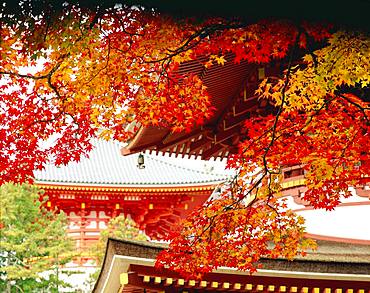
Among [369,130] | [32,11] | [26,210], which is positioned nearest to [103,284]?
[369,130]

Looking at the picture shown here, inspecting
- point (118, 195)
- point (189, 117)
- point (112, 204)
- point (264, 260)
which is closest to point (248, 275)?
point (264, 260)

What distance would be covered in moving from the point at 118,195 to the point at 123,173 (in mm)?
2021

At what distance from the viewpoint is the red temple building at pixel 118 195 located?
2534 centimetres

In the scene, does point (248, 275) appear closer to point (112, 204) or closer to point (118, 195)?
point (118, 195)

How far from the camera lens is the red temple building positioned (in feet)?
83.1

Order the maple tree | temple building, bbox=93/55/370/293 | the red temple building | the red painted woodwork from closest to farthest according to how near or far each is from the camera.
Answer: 1. the maple tree
2. temple building, bbox=93/55/370/293
3. the red temple building
4. the red painted woodwork

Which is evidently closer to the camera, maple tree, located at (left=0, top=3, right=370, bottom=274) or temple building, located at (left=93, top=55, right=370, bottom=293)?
maple tree, located at (left=0, top=3, right=370, bottom=274)

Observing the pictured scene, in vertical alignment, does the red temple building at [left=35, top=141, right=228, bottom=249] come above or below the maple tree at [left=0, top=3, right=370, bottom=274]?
above

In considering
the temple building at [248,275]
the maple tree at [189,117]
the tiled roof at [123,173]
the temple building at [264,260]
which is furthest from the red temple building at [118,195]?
the maple tree at [189,117]

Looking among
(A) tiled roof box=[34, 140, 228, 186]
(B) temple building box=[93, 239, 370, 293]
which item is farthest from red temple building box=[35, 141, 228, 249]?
(B) temple building box=[93, 239, 370, 293]

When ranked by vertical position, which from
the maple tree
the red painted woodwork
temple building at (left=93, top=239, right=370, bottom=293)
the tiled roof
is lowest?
temple building at (left=93, top=239, right=370, bottom=293)

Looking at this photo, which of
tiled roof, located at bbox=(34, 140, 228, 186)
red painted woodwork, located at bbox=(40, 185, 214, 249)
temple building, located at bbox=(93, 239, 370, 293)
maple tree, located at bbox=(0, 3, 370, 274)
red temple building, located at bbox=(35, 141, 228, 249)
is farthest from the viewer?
tiled roof, located at bbox=(34, 140, 228, 186)

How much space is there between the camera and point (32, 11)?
4.48 metres

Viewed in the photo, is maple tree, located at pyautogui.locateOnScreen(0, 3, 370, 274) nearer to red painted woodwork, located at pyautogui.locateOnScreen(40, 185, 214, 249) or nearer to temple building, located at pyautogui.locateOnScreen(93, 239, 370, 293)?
temple building, located at pyautogui.locateOnScreen(93, 239, 370, 293)
